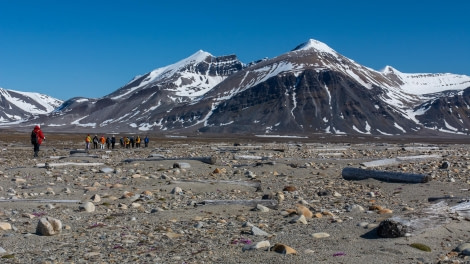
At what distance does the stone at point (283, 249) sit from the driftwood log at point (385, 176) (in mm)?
10694

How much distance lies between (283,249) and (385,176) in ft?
36.8

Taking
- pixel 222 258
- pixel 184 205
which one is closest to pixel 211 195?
pixel 184 205

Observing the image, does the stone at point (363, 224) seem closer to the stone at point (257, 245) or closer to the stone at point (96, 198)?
the stone at point (257, 245)

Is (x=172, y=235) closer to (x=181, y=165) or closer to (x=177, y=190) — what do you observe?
(x=177, y=190)

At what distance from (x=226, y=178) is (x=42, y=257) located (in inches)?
465

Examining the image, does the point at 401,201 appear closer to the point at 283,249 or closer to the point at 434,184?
the point at 434,184

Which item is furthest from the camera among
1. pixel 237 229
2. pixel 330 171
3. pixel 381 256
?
pixel 330 171

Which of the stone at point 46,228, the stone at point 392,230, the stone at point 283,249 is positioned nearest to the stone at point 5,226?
the stone at point 46,228

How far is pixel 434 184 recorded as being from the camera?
17.2 m

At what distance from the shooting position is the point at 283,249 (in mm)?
8086

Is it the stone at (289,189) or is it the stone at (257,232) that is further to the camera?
the stone at (289,189)

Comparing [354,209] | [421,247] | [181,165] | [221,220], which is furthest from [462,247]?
[181,165]

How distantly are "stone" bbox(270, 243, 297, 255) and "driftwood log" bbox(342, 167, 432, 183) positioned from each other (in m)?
10.7

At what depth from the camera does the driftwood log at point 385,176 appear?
57.4 feet
